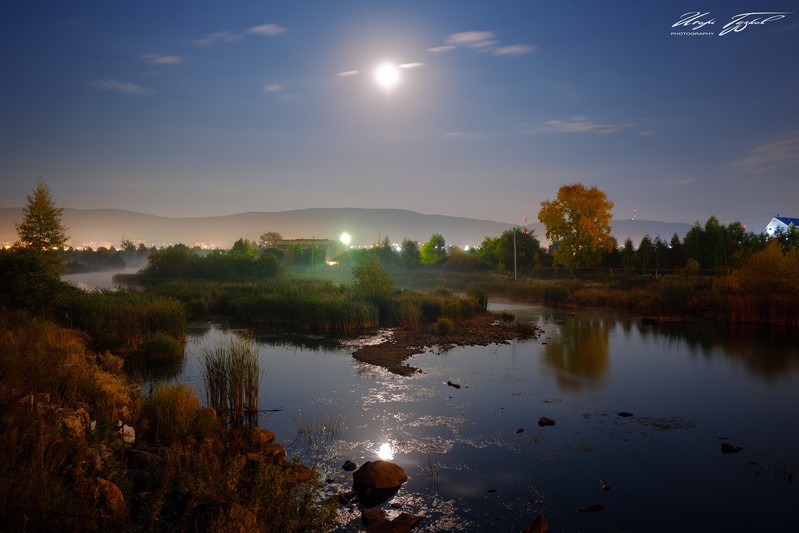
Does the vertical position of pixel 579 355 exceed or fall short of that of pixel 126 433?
it falls short

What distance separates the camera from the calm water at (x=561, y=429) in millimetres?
9391

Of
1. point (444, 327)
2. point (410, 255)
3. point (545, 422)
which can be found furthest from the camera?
point (410, 255)

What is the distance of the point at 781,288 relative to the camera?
2877 cm

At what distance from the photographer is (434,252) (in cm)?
7906

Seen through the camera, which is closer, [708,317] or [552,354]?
[552,354]

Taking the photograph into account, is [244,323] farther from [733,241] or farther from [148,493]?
[733,241]

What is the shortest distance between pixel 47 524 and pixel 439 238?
7939 cm

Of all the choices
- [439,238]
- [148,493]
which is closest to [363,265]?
[148,493]

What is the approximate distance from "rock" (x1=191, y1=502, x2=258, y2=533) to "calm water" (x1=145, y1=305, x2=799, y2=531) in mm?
2438

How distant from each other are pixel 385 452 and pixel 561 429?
4.47m

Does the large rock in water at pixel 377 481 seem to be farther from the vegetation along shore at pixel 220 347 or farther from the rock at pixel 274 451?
the rock at pixel 274 451

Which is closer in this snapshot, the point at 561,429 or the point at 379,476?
the point at 379,476

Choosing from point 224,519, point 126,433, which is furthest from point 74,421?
point 224,519

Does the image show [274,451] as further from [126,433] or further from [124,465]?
[124,465]
